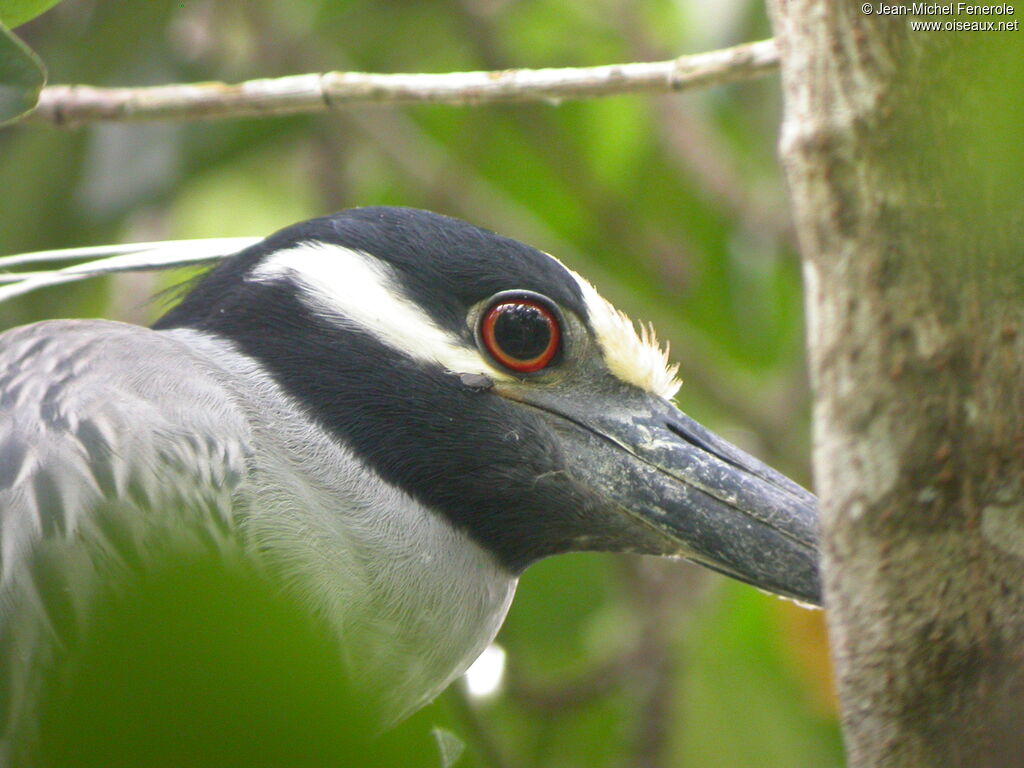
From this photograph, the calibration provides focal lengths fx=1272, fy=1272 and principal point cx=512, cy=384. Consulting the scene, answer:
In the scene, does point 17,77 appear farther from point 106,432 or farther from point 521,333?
point 521,333

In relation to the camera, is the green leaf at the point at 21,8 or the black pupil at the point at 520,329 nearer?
the green leaf at the point at 21,8

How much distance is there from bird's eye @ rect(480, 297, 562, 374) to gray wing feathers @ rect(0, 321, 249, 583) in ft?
1.76

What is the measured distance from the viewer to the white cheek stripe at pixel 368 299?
2.62m

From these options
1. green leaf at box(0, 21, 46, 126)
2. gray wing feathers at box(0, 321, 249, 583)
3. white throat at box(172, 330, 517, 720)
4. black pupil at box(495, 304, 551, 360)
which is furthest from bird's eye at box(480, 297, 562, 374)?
green leaf at box(0, 21, 46, 126)

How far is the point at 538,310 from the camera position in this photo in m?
2.61

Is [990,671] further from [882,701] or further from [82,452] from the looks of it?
[82,452]

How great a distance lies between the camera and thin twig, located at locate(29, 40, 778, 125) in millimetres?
2412

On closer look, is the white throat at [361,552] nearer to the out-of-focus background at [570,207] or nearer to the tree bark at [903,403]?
the out-of-focus background at [570,207]

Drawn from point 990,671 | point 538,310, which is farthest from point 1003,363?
point 538,310

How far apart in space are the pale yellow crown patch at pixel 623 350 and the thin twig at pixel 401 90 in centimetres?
43

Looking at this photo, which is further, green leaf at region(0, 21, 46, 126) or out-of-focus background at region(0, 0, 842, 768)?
out-of-focus background at region(0, 0, 842, 768)

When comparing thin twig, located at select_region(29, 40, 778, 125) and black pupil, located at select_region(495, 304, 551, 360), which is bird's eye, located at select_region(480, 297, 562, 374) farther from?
thin twig, located at select_region(29, 40, 778, 125)

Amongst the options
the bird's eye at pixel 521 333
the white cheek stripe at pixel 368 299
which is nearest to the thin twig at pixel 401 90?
the white cheek stripe at pixel 368 299

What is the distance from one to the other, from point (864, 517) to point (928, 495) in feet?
0.24
